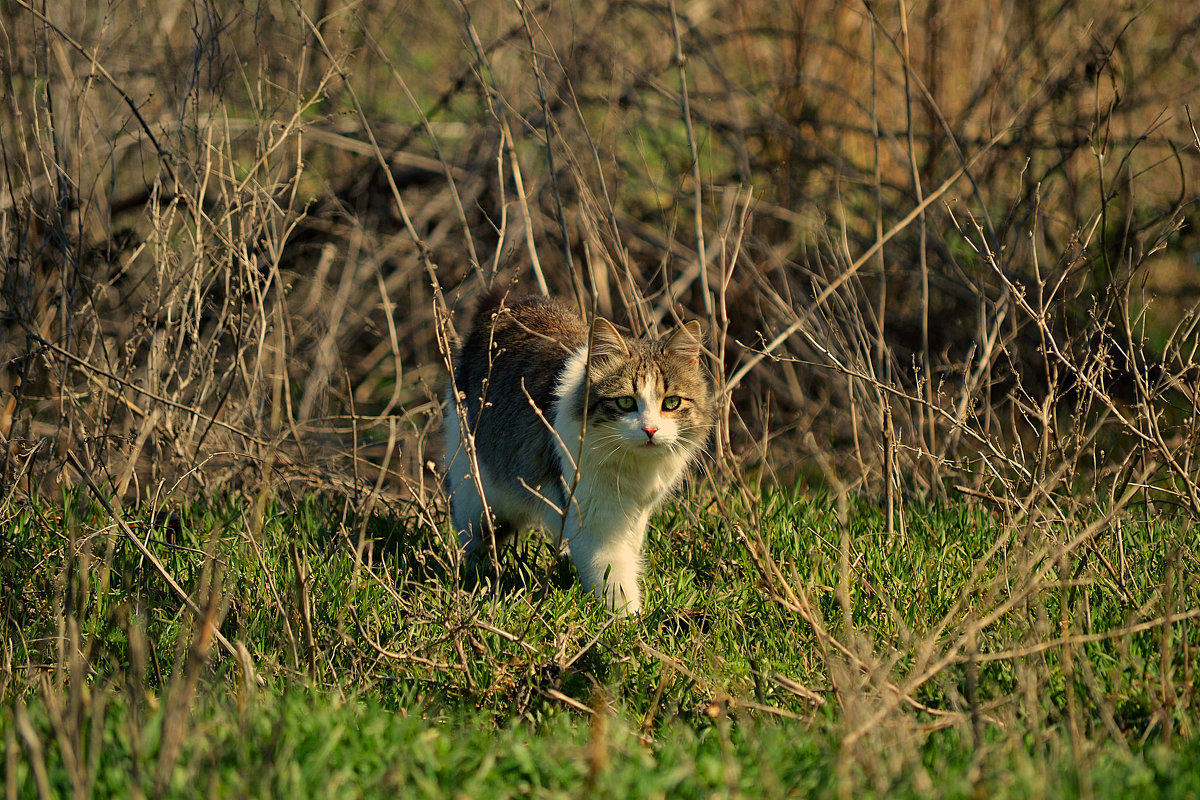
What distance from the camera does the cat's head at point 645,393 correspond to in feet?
13.1

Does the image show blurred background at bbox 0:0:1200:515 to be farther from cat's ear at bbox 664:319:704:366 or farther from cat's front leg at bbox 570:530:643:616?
cat's front leg at bbox 570:530:643:616

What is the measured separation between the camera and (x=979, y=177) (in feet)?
21.8

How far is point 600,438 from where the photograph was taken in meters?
4.11

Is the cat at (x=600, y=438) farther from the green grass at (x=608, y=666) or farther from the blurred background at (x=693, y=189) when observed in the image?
the blurred background at (x=693, y=189)

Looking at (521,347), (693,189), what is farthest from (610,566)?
(693,189)

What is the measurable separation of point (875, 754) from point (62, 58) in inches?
161

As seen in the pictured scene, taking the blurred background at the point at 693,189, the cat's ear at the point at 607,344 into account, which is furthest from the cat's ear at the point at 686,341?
the blurred background at the point at 693,189

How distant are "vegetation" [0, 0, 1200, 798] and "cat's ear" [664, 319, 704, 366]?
0.21m

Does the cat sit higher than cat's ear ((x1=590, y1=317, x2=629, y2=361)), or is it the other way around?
cat's ear ((x1=590, y1=317, x2=629, y2=361))

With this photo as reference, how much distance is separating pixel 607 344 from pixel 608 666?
4.07ft

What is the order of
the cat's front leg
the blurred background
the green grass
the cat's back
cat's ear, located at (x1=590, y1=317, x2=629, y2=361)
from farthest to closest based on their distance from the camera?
the blurred background
the cat's back
cat's ear, located at (x1=590, y1=317, x2=629, y2=361)
the cat's front leg
the green grass

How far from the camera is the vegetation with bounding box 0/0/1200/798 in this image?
2.72 m

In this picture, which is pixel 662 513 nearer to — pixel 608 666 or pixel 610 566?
pixel 610 566

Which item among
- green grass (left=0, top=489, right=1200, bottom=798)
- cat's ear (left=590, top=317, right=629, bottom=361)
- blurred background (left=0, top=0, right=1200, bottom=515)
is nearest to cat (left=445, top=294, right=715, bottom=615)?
cat's ear (left=590, top=317, right=629, bottom=361)
